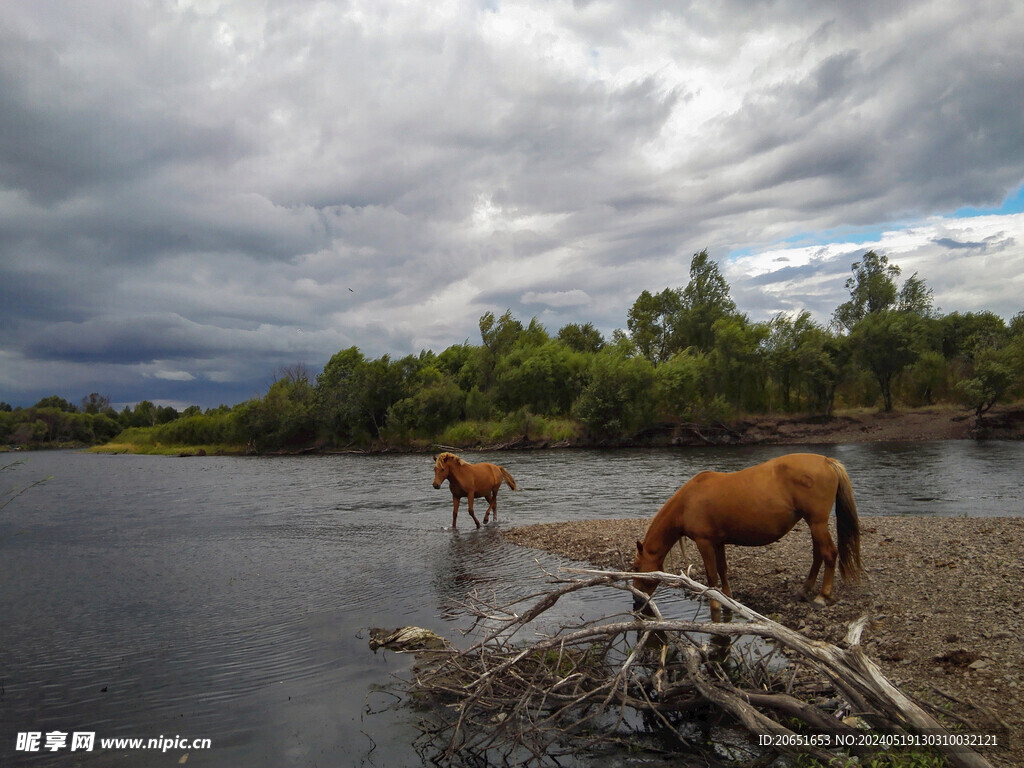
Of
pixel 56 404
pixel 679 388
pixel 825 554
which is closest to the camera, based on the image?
pixel 825 554

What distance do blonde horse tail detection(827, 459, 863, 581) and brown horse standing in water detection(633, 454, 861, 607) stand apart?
0.01m

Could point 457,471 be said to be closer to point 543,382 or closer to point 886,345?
point 543,382

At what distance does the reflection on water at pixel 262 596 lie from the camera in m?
6.61

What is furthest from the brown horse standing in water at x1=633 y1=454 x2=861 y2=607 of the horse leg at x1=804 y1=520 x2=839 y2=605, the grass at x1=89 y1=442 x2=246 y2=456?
the grass at x1=89 y1=442 x2=246 y2=456

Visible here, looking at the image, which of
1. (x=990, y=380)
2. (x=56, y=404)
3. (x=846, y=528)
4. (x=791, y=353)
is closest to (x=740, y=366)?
(x=791, y=353)

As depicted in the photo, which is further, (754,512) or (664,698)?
(754,512)

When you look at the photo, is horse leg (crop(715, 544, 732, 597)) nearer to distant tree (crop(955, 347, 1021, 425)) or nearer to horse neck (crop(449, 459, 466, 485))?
horse neck (crop(449, 459, 466, 485))

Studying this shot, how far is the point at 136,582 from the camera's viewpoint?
1345 centimetres

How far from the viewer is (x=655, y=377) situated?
5781cm

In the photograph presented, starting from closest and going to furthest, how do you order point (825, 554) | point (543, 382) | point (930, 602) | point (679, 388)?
point (930, 602), point (825, 554), point (679, 388), point (543, 382)

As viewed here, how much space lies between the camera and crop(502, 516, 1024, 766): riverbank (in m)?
5.39

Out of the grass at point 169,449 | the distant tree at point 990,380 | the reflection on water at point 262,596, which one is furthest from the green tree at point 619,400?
the grass at point 169,449

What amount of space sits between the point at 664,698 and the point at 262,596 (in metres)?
9.00

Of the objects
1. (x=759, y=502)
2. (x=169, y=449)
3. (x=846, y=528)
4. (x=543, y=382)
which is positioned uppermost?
(x=543, y=382)
